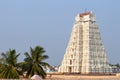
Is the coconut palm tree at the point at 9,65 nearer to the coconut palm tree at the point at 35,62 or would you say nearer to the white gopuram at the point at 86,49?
the coconut palm tree at the point at 35,62

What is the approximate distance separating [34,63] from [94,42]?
164ft

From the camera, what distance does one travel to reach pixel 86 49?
101062 millimetres

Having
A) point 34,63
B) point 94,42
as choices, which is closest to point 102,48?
point 94,42

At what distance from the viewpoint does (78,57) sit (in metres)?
103

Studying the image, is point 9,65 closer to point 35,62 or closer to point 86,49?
point 35,62

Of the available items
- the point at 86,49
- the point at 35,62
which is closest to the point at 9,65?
the point at 35,62

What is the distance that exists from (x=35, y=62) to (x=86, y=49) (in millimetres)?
49136

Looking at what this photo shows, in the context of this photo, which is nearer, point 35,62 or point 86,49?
point 35,62

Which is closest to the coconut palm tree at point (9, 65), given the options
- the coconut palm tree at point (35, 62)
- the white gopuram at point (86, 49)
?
the coconut palm tree at point (35, 62)

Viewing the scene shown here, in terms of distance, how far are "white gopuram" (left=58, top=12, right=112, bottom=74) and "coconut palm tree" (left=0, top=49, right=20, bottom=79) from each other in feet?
163

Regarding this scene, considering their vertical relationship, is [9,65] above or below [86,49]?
below

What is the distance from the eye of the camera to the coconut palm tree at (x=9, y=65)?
5078 centimetres

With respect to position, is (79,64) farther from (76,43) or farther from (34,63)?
(34,63)

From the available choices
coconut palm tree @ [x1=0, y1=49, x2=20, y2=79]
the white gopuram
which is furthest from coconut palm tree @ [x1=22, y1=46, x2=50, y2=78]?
the white gopuram
